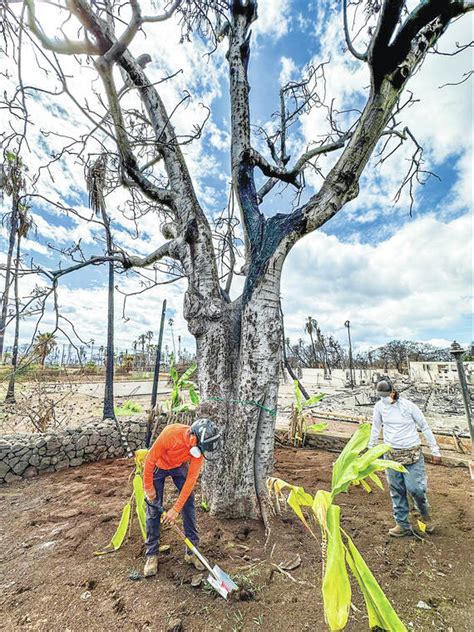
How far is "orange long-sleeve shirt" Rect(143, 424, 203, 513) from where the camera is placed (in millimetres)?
2486

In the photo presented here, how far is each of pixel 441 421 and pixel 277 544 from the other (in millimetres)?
9767

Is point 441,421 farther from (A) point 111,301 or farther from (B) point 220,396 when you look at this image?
(A) point 111,301

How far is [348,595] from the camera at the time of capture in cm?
143

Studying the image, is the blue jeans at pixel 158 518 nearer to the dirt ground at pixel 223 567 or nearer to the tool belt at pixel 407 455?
the dirt ground at pixel 223 567

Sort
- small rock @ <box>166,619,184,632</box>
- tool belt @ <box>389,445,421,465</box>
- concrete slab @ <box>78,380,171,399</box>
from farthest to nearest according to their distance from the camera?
1. concrete slab @ <box>78,380,171,399</box>
2. tool belt @ <box>389,445,421,465</box>
3. small rock @ <box>166,619,184,632</box>

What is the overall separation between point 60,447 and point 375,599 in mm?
5343

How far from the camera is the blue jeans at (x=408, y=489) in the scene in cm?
296

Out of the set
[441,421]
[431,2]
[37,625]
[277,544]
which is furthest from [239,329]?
[441,421]

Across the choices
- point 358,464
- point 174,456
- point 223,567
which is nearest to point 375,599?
point 358,464

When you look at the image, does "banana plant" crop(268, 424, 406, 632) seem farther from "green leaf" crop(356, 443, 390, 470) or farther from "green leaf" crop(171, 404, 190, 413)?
"green leaf" crop(171, 404, 190, 413)

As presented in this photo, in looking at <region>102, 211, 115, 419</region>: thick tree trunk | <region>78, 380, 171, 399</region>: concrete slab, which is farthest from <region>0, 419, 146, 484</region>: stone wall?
<region>78, 380, 171, 399</region>: concrete slab

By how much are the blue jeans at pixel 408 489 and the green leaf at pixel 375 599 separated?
1.68m

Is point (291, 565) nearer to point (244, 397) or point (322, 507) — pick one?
point (322, 507)

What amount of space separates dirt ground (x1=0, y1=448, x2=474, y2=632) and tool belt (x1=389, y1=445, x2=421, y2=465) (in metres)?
0.67
